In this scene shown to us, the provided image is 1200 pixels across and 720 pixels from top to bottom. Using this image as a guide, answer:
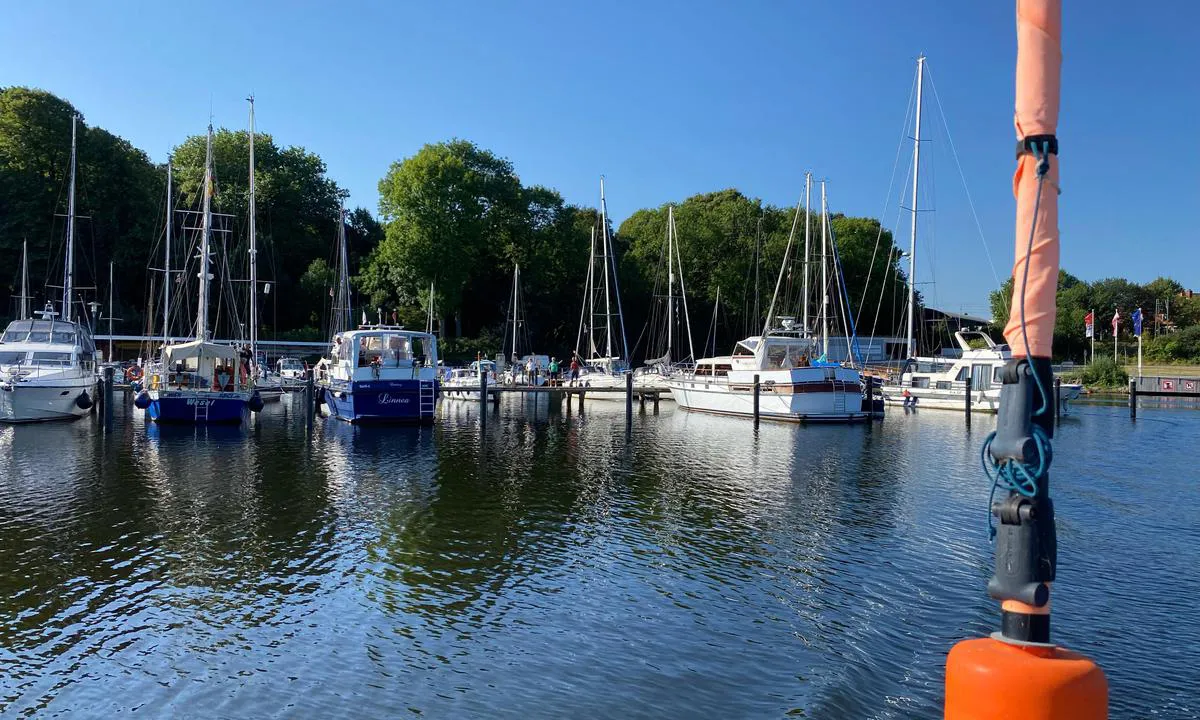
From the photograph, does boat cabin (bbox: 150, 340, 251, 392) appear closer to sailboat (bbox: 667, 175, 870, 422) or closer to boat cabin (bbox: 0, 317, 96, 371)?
boat cabin (bbox: 0, 317, 96, 371)

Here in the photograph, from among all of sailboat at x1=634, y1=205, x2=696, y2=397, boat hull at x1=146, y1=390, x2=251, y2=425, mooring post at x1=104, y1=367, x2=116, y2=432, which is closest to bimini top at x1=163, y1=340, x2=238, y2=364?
boat hull at x1=146, y1=390, x2=251, y2=425

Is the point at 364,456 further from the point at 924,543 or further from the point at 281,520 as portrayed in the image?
the point at 924,543

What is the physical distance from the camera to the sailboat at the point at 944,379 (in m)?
42.3

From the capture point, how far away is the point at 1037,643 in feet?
11.1

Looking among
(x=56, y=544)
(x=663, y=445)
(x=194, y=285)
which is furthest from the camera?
(x=194, y=285)

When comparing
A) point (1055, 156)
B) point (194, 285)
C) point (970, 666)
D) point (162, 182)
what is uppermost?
point (162, 182)

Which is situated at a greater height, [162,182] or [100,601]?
[162,182]

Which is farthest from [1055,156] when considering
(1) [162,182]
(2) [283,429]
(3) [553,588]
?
(1) [162,182]

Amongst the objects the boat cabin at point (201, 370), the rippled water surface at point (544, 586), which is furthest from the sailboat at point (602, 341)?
the rippled water surface at point (544, 586)

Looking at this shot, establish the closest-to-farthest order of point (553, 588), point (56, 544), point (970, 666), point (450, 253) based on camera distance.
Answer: point (970, 666), point (553, 588), point (56, 544), point (450, 253)

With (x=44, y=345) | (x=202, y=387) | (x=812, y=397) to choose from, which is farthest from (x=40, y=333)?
(x=812, y=397)

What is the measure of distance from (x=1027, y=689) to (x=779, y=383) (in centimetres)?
3511

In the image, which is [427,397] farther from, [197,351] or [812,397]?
[812,397]

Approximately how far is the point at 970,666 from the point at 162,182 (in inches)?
2812
